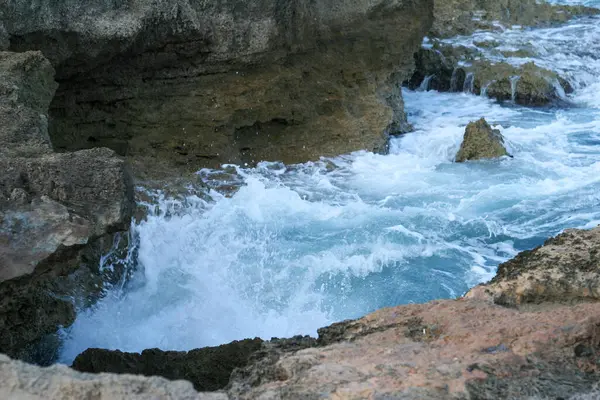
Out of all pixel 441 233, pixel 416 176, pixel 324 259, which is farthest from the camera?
pixel 416 176

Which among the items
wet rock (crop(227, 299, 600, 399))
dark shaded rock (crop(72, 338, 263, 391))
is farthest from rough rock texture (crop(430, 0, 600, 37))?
wet rock (crop(227, 299, 600, 399))

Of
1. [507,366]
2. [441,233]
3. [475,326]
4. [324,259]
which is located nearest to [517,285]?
[475,326]

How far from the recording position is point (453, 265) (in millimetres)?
6148

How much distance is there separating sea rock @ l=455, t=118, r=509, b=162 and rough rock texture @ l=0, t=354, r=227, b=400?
21.8 ft

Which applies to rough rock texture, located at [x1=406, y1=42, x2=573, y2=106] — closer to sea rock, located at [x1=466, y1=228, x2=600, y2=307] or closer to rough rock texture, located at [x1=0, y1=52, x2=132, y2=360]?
rough rock texture, located at [x1=0, y1=52, x2=132, y2=360]

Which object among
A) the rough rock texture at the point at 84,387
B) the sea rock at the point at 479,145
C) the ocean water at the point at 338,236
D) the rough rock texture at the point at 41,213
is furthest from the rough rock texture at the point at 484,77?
the rough rock texture at the point at 84,387

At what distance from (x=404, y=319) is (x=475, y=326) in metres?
0.29

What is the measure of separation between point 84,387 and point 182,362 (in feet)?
5.86

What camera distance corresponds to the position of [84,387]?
221 cm

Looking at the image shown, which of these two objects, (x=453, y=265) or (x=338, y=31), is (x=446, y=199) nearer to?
(x=453, y=265)

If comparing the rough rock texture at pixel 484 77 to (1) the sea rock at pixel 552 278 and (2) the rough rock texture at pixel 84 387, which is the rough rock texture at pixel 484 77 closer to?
(1) the sea rock at pixel 552 278

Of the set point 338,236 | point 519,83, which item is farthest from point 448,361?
point 519,83

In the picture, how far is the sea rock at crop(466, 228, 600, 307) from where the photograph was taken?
2.91 meters

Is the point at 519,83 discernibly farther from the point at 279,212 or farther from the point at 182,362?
the point at 182,362
